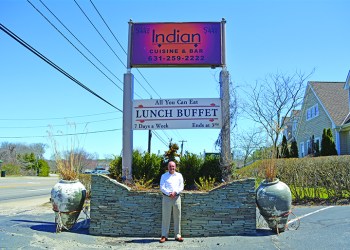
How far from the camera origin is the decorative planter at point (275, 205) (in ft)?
25.2

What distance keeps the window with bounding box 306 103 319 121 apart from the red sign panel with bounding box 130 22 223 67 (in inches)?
799

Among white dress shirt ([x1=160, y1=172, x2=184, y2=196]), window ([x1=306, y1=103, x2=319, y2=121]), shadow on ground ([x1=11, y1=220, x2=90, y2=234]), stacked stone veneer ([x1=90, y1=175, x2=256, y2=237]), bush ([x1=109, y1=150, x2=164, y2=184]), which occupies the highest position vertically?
window ([x1=306, y1=103, x2=319, y2=121])

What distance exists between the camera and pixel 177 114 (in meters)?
10.1

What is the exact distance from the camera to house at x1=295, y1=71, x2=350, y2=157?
24.5 meters

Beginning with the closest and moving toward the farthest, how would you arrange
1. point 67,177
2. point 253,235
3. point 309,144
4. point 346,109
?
point 253,235 → point 67,177 → point 346,109 → point 309,144

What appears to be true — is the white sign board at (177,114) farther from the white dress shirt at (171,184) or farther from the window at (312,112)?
the window at (312,112)

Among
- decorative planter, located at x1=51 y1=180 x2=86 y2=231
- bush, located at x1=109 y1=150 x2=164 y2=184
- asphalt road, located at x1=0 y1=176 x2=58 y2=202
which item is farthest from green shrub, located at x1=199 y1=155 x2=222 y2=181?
asphalt road, located at x1=0 y1=176 x2=58 y2=202

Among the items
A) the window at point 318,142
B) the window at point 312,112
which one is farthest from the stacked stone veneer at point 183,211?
the window at point 312,112

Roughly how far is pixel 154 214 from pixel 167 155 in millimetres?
2815

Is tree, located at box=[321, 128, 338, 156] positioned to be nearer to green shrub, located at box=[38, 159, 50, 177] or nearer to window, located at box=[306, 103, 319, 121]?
window, located at box=[306, 103, 319, 121]

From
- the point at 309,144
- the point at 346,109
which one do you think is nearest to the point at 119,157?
the point at 346,109

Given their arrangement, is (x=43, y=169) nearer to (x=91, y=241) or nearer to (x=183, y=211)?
(x=91, y=241)

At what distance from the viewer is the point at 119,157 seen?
10.5m

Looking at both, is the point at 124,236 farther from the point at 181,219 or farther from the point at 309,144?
the point at 309,144
